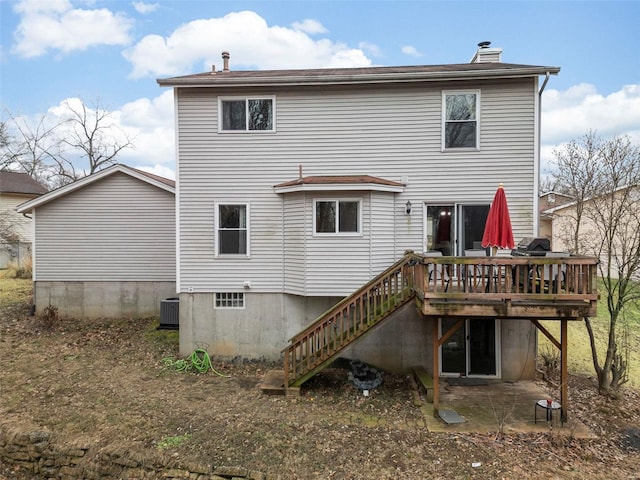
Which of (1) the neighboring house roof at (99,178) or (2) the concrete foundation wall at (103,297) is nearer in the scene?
(1) the neighboring house roof at (99,178)

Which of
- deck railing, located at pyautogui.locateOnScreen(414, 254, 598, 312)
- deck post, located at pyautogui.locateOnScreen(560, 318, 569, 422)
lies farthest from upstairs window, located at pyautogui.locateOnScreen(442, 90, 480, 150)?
deck post, located at pyautogui.locateOnScreen(560, 318, 569, 422)

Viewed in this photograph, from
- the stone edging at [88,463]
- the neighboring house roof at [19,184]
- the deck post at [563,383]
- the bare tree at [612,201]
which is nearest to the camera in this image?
the stone edging at [88,463]

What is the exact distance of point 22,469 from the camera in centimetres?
631

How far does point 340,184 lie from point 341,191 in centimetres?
26

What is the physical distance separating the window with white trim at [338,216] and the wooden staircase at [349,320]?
1593 mm

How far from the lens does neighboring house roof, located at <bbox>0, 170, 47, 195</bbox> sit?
25406mm

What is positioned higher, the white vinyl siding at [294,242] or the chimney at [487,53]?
the chimney at [487,53]

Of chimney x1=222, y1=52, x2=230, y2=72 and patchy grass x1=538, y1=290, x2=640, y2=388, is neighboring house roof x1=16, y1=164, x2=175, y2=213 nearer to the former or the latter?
chimney x1=222, y1=52, x2=230, y2=72

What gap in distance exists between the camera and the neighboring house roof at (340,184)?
848cm

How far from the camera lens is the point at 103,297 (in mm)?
12859

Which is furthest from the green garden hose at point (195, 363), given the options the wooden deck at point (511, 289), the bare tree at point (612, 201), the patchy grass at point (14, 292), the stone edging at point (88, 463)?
the patchy grass at point (14, 292)

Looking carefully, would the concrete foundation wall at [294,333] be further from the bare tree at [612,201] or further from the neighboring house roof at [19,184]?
the neighboring house roof at [19,184]

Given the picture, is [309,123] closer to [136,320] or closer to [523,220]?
[523,220]

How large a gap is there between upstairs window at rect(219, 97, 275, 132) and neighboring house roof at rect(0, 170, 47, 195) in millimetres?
24917
